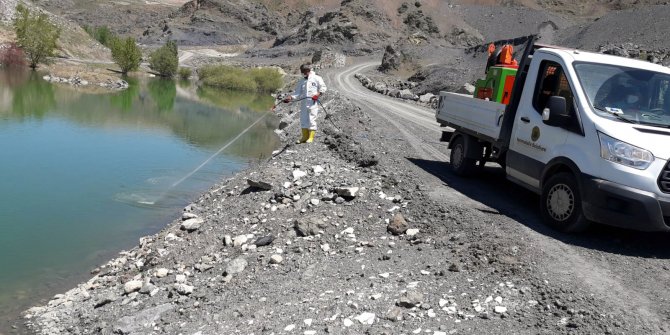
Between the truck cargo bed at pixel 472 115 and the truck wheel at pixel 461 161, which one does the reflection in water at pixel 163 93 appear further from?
the truck wheel at pixel 461 161

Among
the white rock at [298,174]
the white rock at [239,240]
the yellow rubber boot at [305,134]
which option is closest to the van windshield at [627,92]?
the white rock at [298,174]

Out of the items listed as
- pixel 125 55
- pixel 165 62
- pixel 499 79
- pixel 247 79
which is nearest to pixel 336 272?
pixel 499 79

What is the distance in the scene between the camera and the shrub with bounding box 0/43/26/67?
7111 cm

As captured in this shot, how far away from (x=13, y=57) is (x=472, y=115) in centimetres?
7453

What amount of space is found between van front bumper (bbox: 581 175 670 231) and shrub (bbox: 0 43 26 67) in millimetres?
76946

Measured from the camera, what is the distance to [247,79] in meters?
71.6

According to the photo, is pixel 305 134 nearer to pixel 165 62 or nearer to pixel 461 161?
pixel 461 161

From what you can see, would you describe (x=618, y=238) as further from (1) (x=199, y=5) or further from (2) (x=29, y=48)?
(1) (x=199, y=5)

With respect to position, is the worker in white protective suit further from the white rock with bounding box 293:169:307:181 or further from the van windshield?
the van windshield

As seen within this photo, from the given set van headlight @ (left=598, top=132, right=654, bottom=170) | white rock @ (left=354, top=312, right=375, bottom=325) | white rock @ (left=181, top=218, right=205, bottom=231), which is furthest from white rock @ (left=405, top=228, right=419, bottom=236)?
white rock @ (left=181, top=218, right=205, bottom=231)

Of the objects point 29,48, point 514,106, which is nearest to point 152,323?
point 514,106

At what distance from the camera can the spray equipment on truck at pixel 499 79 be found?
11367 mm

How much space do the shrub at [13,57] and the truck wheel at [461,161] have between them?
2854 inches

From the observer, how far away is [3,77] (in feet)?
194
